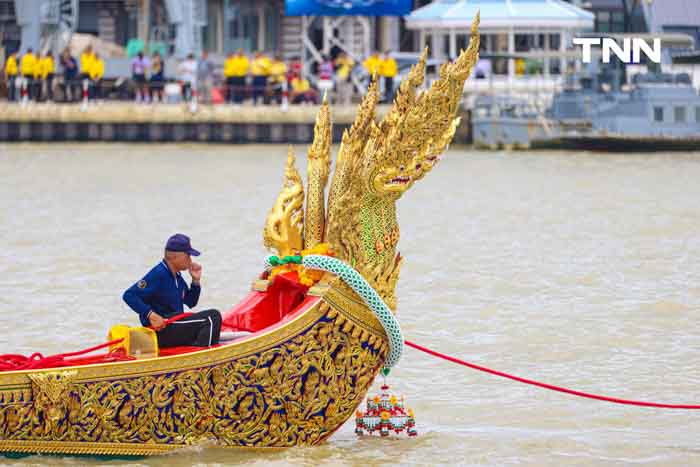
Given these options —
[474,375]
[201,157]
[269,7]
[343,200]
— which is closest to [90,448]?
[343,200]

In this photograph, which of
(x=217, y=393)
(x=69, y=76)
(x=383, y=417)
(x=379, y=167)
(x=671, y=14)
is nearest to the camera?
(x=217, y=393)

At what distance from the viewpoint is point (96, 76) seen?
35500 millimetres

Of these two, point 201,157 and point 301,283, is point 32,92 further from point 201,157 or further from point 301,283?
point 301,283

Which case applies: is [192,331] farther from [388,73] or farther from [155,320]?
[388,73]

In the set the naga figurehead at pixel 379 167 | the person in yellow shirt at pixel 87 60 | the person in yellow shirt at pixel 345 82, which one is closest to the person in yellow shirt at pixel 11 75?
the person in yellow shirt at pixel 87 60

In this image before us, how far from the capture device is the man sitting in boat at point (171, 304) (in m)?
8.98

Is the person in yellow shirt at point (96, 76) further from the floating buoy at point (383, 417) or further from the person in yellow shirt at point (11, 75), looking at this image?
the floating buoy at point (383, 417)

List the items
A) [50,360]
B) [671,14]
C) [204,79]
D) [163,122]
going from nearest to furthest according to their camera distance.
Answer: [50,360], [163,122], [204,79], [671,14]

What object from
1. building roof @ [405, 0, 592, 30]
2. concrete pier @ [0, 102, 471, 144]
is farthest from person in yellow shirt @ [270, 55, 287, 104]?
building roof @ [405, 0, 592, 30]

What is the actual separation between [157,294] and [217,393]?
1.94 feet

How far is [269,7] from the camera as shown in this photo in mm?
46656

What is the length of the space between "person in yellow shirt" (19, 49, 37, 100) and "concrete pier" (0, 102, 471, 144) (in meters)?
0.70

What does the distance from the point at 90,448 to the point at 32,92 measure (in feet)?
91.4

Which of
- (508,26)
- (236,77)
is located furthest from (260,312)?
(508,26)
